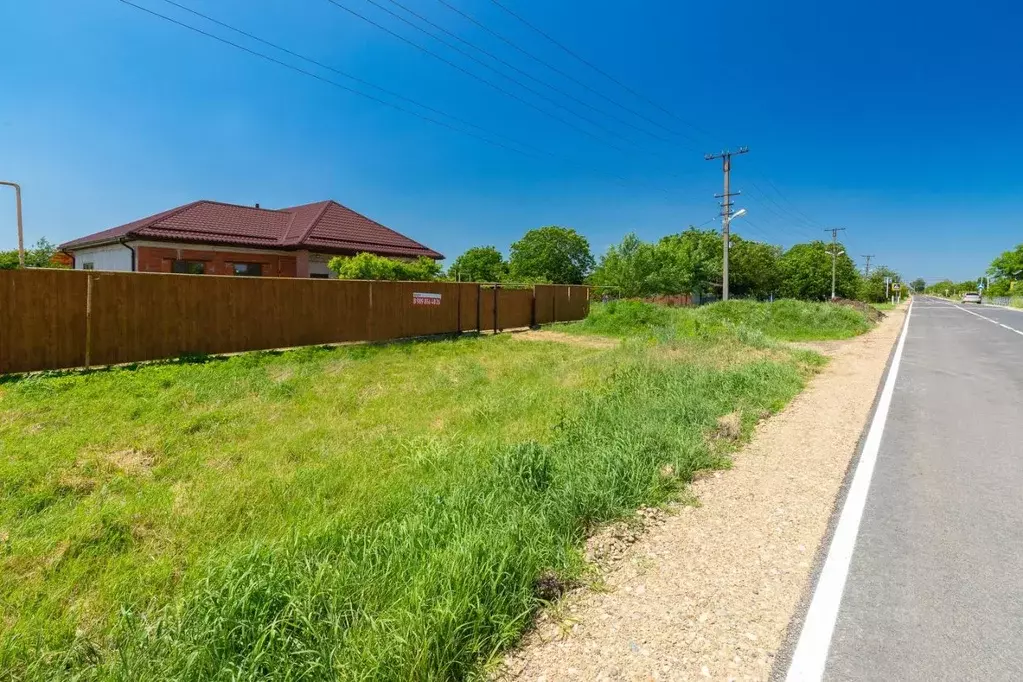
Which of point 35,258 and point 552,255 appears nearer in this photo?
point 35,258

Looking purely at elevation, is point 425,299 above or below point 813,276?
below

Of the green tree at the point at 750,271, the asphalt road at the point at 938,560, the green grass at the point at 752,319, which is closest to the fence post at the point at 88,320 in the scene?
the asphalt road at the point at 938,560

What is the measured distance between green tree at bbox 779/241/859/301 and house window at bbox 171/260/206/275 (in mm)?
70947

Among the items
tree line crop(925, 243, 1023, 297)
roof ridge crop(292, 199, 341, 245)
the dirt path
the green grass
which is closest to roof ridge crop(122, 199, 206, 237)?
roof ridge crop(292, 199, 341, 245)

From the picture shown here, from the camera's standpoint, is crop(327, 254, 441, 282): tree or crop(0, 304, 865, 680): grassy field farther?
crop(327, 254, 441, 282): tree

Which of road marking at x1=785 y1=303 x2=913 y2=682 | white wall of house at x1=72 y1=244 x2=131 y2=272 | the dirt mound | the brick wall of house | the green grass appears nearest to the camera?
road marking at x1=785 y1=303 x2=913 y2=682

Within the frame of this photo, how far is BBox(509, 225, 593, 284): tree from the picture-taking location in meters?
80.1

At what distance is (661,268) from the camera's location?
42875 millimetres

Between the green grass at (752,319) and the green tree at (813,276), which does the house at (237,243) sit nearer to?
the green grass at (752,319)

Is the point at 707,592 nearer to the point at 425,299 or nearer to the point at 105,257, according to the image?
the point at 425,299

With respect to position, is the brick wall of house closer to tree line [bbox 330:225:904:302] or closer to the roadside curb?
tree line [bbox 330:225:904:302]

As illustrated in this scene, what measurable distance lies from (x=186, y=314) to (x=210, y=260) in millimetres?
11790

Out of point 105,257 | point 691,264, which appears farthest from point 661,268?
point 105,257

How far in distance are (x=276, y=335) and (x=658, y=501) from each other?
12090 millimetres
